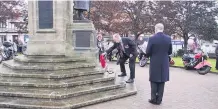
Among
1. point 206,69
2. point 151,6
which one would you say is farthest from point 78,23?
point 151,6

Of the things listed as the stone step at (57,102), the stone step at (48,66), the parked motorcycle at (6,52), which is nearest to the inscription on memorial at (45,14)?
the stone step at (48,66)

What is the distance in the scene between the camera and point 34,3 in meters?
9.56

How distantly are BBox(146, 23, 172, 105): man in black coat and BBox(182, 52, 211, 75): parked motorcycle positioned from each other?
7.16 m

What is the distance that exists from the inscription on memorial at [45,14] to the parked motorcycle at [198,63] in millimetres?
7833

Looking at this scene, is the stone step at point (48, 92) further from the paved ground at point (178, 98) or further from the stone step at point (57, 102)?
the paved ground at point (178, 98)

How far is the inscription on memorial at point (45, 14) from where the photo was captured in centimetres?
948

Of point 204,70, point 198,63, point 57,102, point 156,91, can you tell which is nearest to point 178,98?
point 156,91

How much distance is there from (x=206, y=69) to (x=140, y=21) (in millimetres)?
21754

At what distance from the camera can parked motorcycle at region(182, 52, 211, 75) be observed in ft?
45.1

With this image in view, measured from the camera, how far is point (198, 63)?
48.1 feet

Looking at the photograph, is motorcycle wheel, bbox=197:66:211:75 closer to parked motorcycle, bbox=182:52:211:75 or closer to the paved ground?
parked motorcycle, bbox=182:52:211:75

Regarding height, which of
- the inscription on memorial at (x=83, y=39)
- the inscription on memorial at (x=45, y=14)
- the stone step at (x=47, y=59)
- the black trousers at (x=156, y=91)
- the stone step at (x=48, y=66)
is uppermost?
the inscription on memorial at (x=45, y=14)

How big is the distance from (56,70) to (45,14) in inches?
98.0

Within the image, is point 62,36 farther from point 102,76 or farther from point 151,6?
point 151,6
